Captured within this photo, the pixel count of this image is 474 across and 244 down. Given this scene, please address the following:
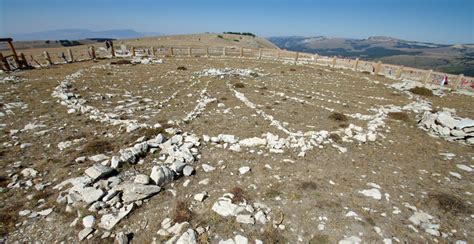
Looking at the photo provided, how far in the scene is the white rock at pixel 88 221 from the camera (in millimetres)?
6631

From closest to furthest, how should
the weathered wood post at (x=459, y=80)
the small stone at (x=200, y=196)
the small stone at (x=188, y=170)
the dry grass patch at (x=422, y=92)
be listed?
the small stone at (x=200, y=196), the small stone at (x=188, y=170), the dry grass patch at (x=422, y=92), the weathered wood post at (x=459, y=80)

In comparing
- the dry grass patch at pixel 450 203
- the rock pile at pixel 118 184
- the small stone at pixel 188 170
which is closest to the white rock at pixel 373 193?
the dry grass patch at pixel 450 203

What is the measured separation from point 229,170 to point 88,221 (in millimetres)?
4897

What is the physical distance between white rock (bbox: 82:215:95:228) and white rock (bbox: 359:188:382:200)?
8688 mm

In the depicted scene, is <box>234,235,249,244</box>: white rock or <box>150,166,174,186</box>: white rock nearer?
<box>234,235,249,244</box>: white rock

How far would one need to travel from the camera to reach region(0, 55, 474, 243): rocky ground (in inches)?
264

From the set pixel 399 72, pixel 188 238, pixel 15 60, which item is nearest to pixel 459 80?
pixel 399 72

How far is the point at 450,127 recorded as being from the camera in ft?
43.2

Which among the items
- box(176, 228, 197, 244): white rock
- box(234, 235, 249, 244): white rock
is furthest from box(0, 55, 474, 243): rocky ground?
box(234, 235, 249, 244): white rock

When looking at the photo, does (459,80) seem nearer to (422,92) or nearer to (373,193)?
(422,92)

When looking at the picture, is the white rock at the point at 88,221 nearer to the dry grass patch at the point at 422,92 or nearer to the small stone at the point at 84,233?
the small stone at the point at 84,233

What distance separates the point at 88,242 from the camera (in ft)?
20.3

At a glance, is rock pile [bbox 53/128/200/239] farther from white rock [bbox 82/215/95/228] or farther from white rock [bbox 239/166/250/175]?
white rock [bbox 239/166/250/175]

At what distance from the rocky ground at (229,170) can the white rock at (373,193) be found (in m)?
0.03
